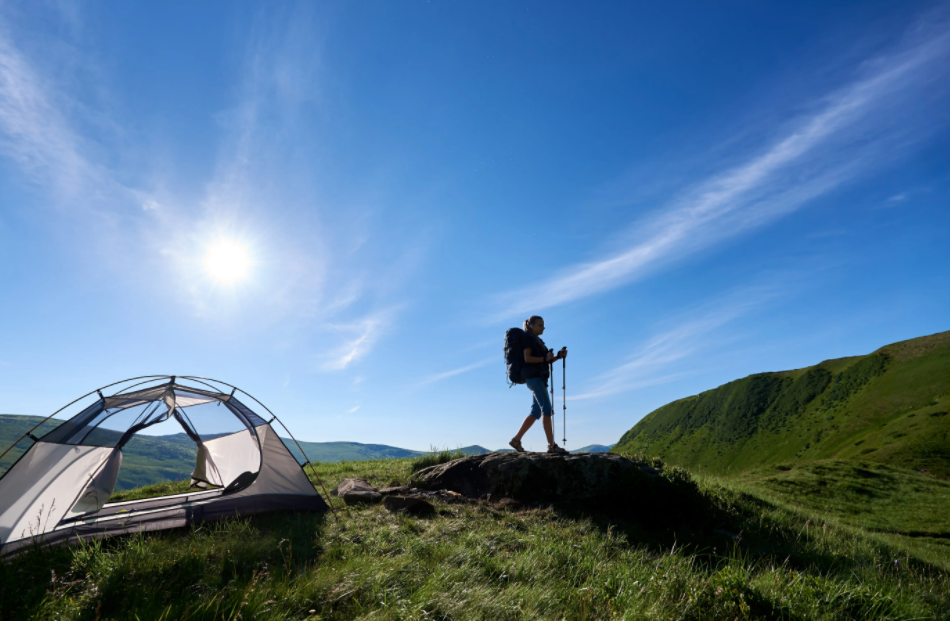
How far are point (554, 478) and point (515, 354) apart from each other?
306 cm

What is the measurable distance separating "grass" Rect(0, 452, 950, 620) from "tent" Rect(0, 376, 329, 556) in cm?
89

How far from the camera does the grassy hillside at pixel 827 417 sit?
207 feet

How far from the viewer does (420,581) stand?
15.1 ft

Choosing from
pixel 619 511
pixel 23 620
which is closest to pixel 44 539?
pixel 23 620

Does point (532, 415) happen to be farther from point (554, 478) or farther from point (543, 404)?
point (554, 478)

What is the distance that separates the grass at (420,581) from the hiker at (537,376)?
372cm

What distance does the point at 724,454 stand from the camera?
9906cm

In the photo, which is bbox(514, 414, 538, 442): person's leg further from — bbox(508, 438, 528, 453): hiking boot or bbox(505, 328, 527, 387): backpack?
bbox(505, 328, 527, 387): backpack

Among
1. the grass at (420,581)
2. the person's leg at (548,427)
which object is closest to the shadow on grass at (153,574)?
the grass at (420,581)

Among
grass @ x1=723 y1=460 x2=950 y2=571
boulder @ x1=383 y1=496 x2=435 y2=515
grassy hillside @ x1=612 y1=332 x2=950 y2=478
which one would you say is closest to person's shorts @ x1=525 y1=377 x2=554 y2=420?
boulder @ x1=383 y1=496 x2=435 y2=515

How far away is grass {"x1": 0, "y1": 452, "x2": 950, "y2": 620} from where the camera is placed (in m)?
3.98

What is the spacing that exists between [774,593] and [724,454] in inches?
4410

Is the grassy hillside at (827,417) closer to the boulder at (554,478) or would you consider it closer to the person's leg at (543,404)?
the boulder at (554,478)

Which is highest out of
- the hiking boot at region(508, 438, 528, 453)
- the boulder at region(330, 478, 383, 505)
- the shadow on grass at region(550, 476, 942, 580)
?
the hiking boot at region(508, 438, 528, 453)
